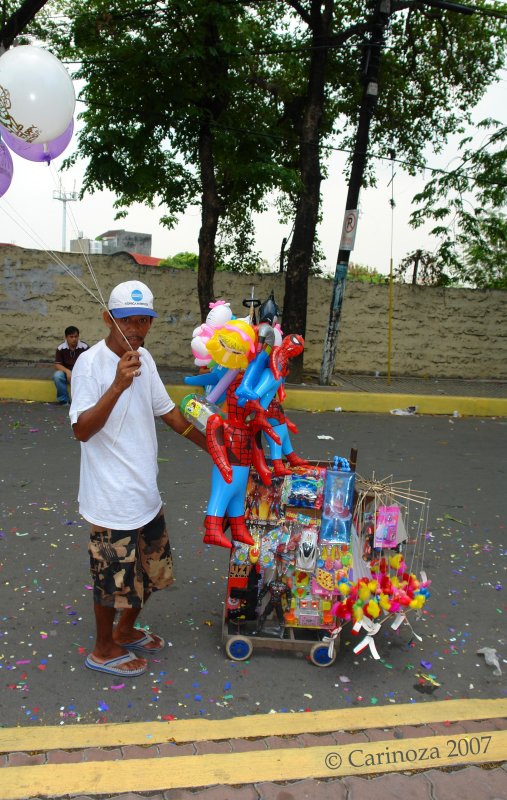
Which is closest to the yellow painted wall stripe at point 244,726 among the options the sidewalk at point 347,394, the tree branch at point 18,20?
the sidewalk at point 347,394

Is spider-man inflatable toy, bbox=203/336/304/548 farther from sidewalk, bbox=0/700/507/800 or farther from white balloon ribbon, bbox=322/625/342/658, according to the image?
sidewalk, bbox=0/700/507/800

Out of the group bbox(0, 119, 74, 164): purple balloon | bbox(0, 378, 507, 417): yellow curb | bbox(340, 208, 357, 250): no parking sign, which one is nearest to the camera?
bbox(0, 119, 74, 164): purple balloon

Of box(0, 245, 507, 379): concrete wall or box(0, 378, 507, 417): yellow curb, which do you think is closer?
box(0, 378, 507, 417): yellow curb

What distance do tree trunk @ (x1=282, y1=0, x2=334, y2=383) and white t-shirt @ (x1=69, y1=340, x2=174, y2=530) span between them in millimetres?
7677

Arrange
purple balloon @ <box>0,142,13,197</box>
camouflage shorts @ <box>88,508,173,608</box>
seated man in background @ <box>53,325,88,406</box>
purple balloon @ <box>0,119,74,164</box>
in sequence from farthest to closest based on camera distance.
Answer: seated man in background @ <box>53,325,88,406</box> < purple balloon @ <box>0,142,13,197</box> < purple balloon @ <box>0,119,74,164</box> < camouflage shorts @ <box>88,508,173,608</box>

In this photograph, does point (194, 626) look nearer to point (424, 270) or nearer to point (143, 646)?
point (143, 646)

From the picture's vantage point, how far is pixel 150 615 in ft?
11.7

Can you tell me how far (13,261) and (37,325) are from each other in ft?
3.55

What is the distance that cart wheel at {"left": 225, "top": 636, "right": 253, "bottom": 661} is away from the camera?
3.13m

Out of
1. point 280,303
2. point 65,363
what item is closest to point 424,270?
point 280,303

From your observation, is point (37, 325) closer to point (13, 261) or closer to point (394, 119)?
point (13, 261)

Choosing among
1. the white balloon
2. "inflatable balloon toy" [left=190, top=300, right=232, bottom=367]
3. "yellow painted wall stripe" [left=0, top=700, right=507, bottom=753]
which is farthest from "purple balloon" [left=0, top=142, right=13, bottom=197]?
"yellow painted wall stripe" [left=0, top=700, right=507, bottom=753]

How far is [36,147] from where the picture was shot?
158 inches

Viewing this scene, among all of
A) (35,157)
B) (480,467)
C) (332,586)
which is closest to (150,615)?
(332,586)
